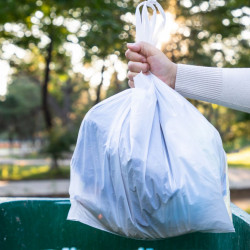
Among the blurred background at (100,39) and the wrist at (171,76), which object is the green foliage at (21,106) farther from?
the wrist at (171,76)

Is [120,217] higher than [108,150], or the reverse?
[108,150]

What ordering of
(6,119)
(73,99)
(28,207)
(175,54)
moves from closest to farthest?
1. (28,207)
2. (175,54)
3. (73,99)
4. (6,119)

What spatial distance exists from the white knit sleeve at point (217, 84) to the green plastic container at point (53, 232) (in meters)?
0.49

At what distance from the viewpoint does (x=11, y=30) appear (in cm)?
892

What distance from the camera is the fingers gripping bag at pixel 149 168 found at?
4.31 ft

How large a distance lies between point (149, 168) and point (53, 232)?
0.77 metres

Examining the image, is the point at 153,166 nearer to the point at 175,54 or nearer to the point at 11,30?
the point at 175,54

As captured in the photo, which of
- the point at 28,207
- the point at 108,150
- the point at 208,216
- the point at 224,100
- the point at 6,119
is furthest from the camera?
the point at 6,119

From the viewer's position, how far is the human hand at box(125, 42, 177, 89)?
1.58 meters

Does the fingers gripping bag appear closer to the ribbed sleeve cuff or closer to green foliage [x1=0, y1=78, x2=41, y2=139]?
the ribbed sleeve cuff

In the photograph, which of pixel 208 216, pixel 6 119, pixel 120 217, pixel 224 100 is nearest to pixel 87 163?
pixel 120 217

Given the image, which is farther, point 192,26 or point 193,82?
point 192,26

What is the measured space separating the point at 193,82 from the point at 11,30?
7988 millimetres

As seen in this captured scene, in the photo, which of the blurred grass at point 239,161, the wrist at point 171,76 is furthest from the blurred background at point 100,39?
the blurred grass at point 239,161
